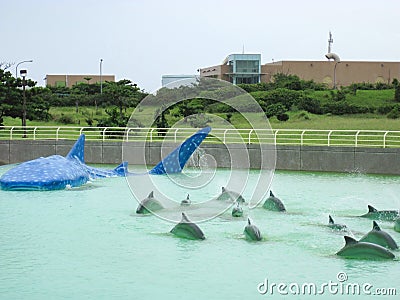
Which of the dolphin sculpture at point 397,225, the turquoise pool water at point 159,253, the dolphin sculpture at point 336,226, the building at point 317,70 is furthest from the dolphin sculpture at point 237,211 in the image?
the building at point 317,70

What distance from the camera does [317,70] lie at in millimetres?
55469

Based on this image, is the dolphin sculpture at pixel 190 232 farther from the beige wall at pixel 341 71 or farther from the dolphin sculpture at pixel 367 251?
the beige wall at pixel 341 71

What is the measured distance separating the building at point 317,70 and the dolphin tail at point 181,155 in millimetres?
37429

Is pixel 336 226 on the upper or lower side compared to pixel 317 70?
lower

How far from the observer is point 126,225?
11.1m

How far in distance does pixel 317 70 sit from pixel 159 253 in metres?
48.5

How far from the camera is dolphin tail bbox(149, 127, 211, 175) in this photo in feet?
56.4

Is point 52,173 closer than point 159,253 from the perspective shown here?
No

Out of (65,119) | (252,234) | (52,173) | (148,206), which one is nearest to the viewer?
(252,234)

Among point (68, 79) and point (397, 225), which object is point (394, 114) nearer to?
point (397, 225)

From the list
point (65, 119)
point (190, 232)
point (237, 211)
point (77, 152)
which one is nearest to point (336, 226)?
point (237, 211)

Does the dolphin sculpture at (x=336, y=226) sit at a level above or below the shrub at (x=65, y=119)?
below

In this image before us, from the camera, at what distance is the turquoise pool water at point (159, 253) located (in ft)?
23.8

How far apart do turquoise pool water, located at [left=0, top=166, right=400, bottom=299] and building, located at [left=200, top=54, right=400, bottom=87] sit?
42.4m
